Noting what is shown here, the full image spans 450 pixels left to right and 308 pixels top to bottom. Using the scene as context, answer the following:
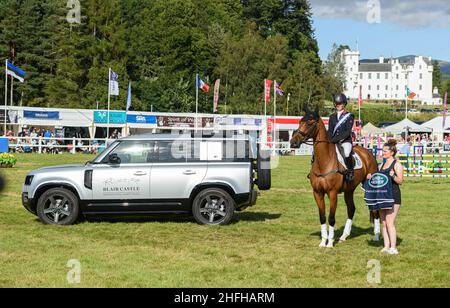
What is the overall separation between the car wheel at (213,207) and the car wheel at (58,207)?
8.14ft

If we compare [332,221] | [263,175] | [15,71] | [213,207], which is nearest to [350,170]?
[332,221]

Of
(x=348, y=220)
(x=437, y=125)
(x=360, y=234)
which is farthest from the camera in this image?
(x=437, y=125)

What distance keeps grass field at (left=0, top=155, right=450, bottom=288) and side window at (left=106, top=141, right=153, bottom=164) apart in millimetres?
1350

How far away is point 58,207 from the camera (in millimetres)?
12977

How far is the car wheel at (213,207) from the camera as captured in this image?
13070mm

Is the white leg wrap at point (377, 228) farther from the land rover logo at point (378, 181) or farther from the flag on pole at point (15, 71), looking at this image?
the flag on pole at point (15, 71)

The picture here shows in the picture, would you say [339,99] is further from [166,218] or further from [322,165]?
[166,218]

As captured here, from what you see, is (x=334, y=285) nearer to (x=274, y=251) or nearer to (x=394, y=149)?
(x=274, y=251)

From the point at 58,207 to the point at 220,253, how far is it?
4.50m

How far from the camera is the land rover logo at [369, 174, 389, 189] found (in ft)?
33.4

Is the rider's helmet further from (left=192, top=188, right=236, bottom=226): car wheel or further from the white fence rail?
the white fence rail

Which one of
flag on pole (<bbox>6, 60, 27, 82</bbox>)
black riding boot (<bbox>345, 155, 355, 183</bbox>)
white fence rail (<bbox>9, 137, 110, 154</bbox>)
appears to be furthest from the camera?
flag on pole (<bbox>6, 60, 27, 82</bbox>)

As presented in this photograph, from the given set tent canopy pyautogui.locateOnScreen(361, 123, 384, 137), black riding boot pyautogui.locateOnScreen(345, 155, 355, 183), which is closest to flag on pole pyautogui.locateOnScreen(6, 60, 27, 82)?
tent canopy pyautogui.locateOnScreen(361, 123, 384, 137)
